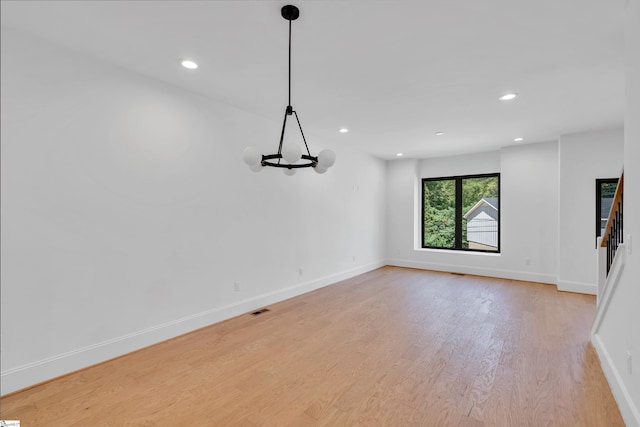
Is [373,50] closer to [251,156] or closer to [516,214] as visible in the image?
[251,156]

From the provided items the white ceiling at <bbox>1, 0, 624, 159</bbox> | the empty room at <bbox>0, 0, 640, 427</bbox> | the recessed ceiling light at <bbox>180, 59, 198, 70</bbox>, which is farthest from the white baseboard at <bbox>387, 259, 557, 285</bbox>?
the recessed ceiling light at <bbox>180, 59, 198, 70</bbox>

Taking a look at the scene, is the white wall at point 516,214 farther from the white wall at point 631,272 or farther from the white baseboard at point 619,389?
the white wall at point 631,272

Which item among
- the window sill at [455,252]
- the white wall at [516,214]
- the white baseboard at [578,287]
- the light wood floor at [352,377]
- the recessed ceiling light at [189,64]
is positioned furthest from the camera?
the window sill at [455,252]

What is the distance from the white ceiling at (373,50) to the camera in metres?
2.06

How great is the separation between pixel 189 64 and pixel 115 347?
A: 2.75 metres

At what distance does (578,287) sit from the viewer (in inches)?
201

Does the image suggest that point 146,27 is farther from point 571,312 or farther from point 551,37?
point 571,312

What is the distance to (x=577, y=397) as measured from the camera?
2.22 m

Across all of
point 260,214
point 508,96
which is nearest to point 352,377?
point 260,214

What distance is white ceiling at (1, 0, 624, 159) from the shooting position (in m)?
2.06

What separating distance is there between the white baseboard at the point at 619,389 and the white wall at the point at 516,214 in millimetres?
3392

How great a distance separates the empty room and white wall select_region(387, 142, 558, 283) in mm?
1002

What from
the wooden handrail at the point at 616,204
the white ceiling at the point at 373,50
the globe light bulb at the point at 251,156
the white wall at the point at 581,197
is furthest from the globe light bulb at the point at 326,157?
the white wall at the point at 581,197

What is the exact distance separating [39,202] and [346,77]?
2897 mm
